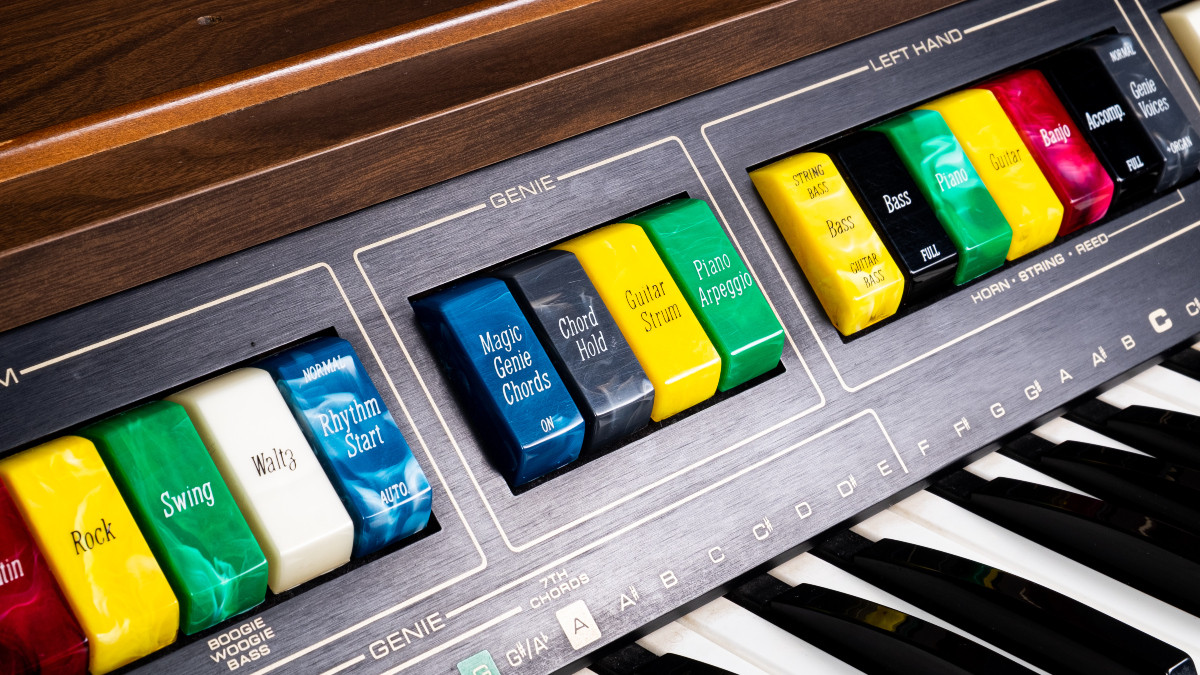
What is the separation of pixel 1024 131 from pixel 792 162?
1.06 feet

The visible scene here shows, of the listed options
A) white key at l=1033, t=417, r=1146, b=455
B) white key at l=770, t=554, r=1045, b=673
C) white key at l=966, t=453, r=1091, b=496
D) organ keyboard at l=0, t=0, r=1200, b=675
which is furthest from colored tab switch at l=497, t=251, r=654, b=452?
white key at l=1033, t=417, r=1146, b=455

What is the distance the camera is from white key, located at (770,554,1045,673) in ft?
3.53

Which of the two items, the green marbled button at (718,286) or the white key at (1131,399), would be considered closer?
the green marbled button at (718,286)

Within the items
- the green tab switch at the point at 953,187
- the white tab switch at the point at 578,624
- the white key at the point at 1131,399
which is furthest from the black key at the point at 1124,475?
the white tab switch at the point at 578,624

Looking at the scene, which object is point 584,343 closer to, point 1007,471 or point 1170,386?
point 1007,471

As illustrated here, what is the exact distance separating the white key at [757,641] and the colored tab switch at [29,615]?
55cm

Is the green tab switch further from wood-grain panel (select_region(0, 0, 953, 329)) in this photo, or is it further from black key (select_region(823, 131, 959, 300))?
wood-grain panel (select_region(0, 0, 953, 329))

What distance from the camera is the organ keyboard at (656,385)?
34.5 inches

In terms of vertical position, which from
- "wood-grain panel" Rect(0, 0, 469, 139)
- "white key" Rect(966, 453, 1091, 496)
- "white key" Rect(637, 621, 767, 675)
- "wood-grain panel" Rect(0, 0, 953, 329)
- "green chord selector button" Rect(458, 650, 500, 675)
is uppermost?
"wood-grain panel" Rect(0, 0, 469, 139)

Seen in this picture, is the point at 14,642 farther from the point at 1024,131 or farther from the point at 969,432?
the point at 1024,131

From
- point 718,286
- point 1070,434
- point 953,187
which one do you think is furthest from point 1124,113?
point 718,286

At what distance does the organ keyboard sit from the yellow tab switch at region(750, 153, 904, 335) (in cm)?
1

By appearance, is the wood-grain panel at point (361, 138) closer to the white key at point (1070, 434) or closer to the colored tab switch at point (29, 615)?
the colored tab switch at point (29, 615)

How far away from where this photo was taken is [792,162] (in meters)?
1.16
